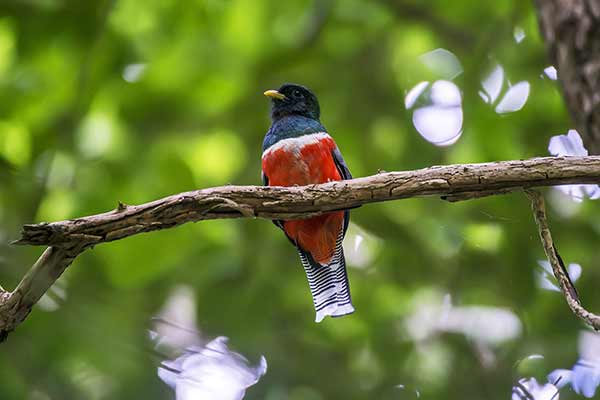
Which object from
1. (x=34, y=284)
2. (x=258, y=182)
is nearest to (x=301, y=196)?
(x=34, y=284)

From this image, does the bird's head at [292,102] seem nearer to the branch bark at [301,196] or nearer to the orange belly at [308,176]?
the orange belly at [308,176]

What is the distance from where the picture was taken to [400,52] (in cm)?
621

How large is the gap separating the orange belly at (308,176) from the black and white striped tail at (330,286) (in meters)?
0.05

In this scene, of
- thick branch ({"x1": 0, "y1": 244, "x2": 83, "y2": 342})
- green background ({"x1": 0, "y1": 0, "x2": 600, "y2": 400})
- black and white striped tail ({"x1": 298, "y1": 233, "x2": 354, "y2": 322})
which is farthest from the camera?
green background ({"x1": 0, "y1": 0, "x2": 600, "y2": 400})

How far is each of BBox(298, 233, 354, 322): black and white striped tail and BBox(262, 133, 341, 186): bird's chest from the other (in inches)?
14.9

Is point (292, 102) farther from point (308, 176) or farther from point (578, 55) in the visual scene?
point (578, 55)

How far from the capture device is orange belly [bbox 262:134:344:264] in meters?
4.20

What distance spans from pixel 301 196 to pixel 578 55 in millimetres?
1818

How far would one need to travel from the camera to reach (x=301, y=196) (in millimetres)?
3053

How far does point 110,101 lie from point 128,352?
6.58ft

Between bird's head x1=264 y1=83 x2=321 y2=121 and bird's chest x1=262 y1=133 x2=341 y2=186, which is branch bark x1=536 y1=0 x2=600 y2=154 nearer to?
bird's chest x1=262 y1=133 x2=341 y2=186

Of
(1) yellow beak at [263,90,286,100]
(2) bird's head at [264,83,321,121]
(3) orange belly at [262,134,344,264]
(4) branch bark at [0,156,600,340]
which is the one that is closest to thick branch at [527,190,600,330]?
(4) branch bark at [0,156,600,340]

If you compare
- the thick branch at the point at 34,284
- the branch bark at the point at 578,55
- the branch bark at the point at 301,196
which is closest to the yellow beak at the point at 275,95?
the branch bark at the point at 578,55

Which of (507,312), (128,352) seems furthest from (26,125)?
(507,312)
